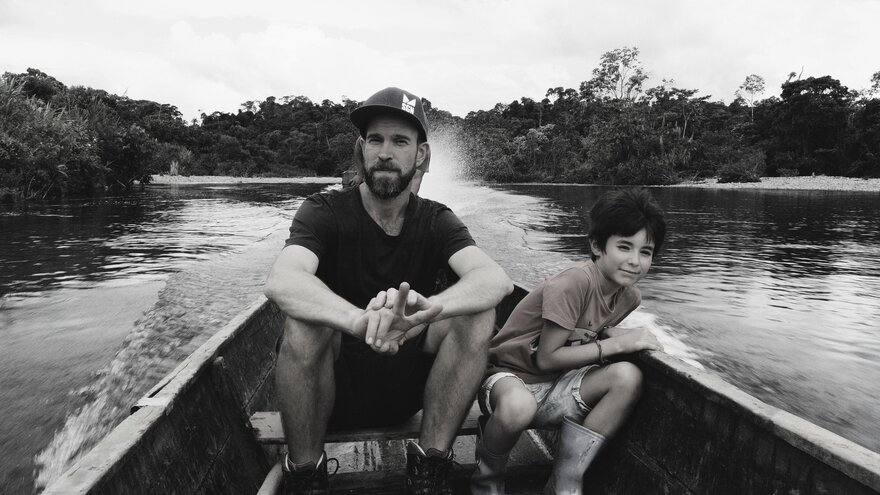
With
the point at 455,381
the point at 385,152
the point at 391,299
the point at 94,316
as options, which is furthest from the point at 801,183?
the point at 391,299

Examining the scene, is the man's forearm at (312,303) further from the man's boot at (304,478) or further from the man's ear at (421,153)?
the man's ear at (421,153)

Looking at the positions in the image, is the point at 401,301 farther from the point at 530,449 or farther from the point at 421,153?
the point at 530,449

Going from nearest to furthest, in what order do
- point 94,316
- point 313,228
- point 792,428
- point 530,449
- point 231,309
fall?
A: point 792,428, point 313,228, point 530,449, point 94,316, point 231,309

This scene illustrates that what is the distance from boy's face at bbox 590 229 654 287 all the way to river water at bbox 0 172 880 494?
2.89 meters

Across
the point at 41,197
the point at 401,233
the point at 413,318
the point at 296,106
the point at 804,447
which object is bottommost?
the point at 41,197

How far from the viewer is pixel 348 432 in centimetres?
213

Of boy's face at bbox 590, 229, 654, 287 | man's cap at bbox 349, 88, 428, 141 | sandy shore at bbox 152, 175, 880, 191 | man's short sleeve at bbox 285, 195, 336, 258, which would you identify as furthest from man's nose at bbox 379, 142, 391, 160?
sandy shore at bbox 152, 175, 880, 191

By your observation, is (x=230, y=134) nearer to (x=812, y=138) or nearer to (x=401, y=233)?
(x=812, y=138)

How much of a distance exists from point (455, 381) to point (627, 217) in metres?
0.91

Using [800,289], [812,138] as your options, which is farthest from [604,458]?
[812,138]

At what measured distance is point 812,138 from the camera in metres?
41.5

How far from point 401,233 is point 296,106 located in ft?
242

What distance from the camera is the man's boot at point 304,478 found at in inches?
78.1

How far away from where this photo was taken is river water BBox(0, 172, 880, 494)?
4.06 meters
